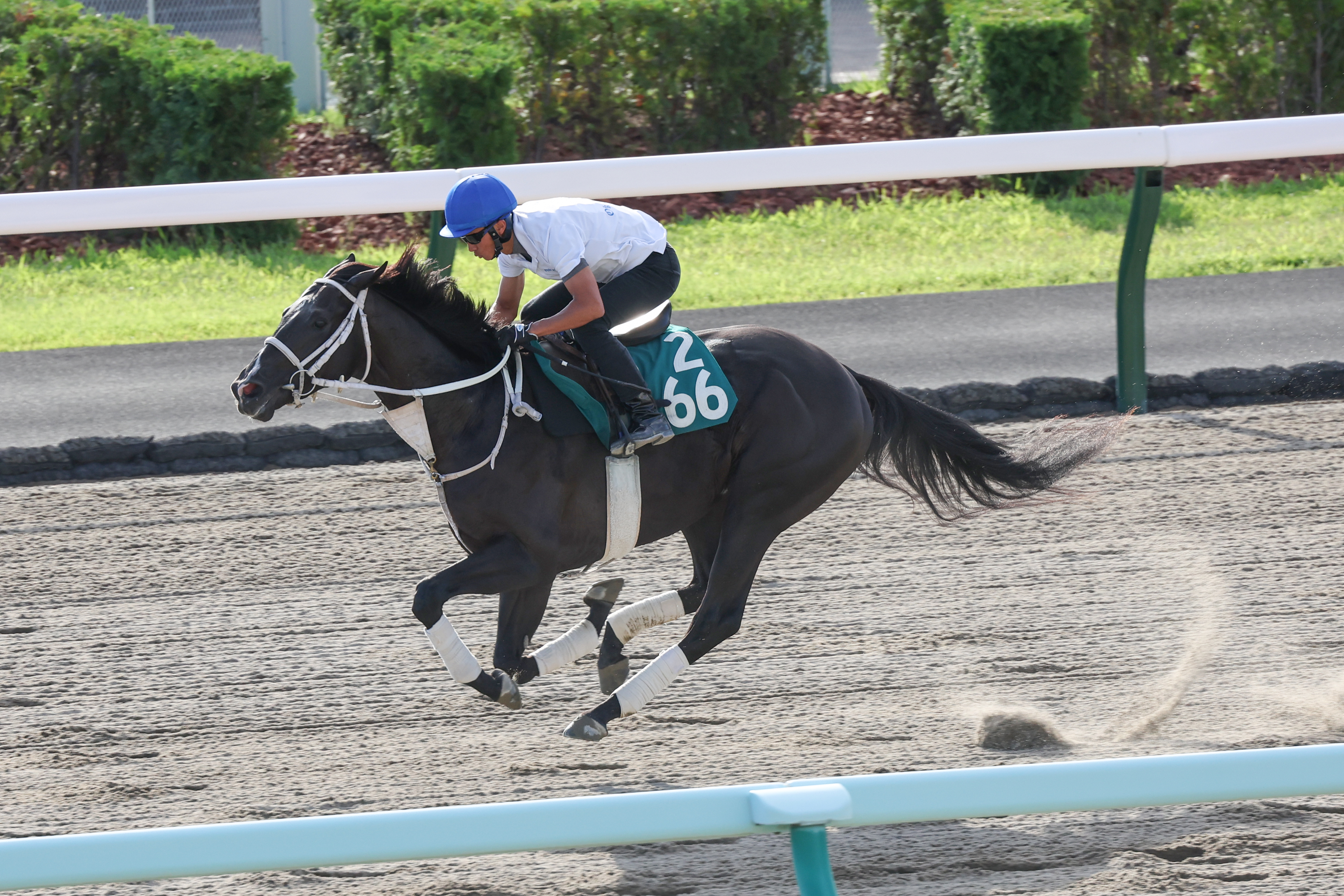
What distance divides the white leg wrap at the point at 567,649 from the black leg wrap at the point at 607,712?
257 mm

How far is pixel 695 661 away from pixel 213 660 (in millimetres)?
1711

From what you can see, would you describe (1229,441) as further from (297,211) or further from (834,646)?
(297,211)

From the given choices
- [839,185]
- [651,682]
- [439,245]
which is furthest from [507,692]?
[839,185]

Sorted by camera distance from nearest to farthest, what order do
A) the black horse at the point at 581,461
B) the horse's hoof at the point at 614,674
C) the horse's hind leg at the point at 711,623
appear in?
the black horse at the point at 581,461 → the horse's hind leg at the point at 711,623 → the horse's hoof at the point at 614,674

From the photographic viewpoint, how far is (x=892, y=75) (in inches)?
522

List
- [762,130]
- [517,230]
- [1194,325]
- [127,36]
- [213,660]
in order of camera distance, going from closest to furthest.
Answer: [517,230], [213,660], [1194,325], [127,36], [762,130]

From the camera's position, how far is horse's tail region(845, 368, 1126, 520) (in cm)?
508

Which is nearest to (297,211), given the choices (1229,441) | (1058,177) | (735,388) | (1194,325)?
(735,388)

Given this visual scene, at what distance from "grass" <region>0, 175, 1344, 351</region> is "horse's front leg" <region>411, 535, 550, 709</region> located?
5.08m

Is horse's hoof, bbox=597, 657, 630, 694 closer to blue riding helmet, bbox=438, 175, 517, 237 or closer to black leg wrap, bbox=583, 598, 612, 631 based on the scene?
black leg wrap, bbox=583, 598, 612, 631

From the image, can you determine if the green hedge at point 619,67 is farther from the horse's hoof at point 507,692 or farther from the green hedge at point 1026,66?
→ the horse's hoof at point 507,692

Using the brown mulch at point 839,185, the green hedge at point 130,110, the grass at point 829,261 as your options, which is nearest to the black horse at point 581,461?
the grass at point 829,261

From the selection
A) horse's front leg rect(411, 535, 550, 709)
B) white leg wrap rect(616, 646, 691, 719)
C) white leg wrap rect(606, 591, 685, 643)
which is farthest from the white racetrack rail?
white leg wrap rect(616, 646, 691, 719)

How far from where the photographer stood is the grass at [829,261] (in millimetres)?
9453
